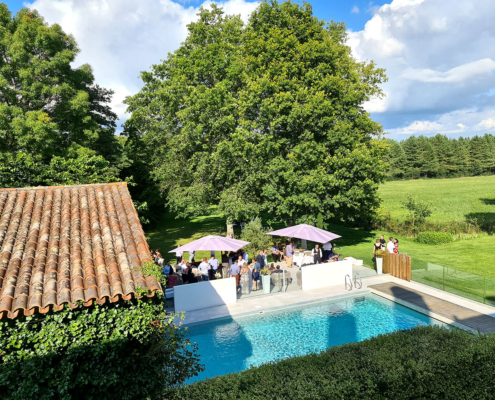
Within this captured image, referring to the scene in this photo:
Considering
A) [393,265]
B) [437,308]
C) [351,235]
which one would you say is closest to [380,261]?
[393,265]

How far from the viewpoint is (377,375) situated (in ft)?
19.2

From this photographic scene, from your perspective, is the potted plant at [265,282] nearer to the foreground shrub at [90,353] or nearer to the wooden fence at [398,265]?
the wooden fence at [398,265]

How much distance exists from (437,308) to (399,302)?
1488 millimetres

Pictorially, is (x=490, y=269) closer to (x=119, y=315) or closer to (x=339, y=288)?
(x=339, y=288)

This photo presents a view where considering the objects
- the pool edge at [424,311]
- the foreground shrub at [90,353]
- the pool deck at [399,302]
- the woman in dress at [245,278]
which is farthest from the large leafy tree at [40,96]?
the pool edge at [424,311]

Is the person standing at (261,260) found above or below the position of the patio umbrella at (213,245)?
below

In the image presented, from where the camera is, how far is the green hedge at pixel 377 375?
5582 millimetres

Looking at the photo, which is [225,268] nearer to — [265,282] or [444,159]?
[265,282]

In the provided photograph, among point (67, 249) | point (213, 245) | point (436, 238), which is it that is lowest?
point (436, 238)

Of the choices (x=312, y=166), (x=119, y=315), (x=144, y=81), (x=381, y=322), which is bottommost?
(x=381, y=322)

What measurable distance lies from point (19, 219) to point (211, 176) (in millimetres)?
16339

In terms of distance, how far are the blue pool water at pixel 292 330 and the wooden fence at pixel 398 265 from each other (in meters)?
2.68

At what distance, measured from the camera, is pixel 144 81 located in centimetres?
2923

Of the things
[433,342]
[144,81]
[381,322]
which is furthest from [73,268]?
[144,81]
